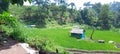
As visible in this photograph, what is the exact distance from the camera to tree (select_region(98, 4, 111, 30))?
49938mm

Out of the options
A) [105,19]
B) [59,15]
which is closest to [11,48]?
[59,15]

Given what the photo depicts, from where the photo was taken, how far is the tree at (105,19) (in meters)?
49.9

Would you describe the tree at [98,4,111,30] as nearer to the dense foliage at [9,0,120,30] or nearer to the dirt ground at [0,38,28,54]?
the dense foliage at [9,0,120,30]

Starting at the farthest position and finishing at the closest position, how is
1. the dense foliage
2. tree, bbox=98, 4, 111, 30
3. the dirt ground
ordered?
tree, bbox=98, 4, 111, 30, the dense foliage, the dirt ground

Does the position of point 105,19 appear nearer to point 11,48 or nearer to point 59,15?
point 59,15

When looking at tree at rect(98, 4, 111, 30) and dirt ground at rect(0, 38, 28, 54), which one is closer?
dirt ground at rect(0, 38, 28, 54)

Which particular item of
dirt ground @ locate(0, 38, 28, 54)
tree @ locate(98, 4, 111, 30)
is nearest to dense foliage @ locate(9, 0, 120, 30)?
tree @ locate(98, 4, 111, 30)

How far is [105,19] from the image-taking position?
50500mm

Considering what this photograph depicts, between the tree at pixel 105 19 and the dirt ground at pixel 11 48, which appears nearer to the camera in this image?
the dirt ground at pixel 11 48

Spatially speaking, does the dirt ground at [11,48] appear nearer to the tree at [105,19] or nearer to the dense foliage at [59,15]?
the dense foliage at [59,15]

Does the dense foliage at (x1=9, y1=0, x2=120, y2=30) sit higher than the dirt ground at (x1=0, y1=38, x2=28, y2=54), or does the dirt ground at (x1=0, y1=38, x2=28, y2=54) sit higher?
the dirt ground at (x1=0, y1=38, x2=28, y2=54)

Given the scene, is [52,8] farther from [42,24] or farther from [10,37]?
[10,37]

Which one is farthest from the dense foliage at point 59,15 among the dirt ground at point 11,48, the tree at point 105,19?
the dirt ground at point 11,48

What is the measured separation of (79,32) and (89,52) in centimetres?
842
